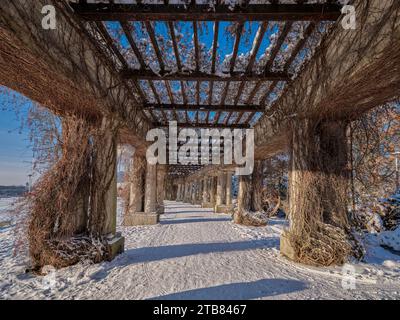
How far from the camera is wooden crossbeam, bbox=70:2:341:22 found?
7.39ft

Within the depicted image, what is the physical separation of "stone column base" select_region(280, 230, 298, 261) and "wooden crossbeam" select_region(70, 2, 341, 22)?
309 cm

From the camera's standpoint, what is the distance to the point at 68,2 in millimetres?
2283

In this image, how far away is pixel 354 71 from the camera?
7.16 feet

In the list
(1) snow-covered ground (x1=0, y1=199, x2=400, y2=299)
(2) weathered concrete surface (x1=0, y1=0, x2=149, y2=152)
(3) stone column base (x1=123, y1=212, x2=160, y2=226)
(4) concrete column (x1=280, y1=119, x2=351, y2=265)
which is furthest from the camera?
(3) stone column base (x1=123, y1=212, x2=160, y2=226)

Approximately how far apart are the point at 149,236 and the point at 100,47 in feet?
13.4

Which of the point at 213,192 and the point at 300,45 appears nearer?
the point at 300,45

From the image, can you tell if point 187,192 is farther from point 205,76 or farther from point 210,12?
point 210,12

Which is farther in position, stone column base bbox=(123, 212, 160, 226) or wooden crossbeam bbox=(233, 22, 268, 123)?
stone column base bbox=(123, 212, 160, 226)

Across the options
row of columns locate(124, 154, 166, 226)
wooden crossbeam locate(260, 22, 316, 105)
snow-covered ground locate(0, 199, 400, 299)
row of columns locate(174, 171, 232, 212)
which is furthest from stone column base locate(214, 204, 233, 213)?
wooden crossbeam locate(260, 22, 316, 105)

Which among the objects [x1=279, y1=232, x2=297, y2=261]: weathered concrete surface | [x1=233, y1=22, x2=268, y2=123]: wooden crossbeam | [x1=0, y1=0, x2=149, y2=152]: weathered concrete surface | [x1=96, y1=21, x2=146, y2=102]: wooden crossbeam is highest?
[x1=96, y1=21, x2=146, y2=102]: wooden crossbeam

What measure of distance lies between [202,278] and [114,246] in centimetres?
155

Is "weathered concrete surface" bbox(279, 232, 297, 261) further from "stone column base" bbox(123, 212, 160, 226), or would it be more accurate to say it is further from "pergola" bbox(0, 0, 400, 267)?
"stone column base" bbox(123, 212, 160, 226)

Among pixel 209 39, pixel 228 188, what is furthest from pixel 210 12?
pixel 228 188

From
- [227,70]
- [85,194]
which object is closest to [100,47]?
[227,70]
